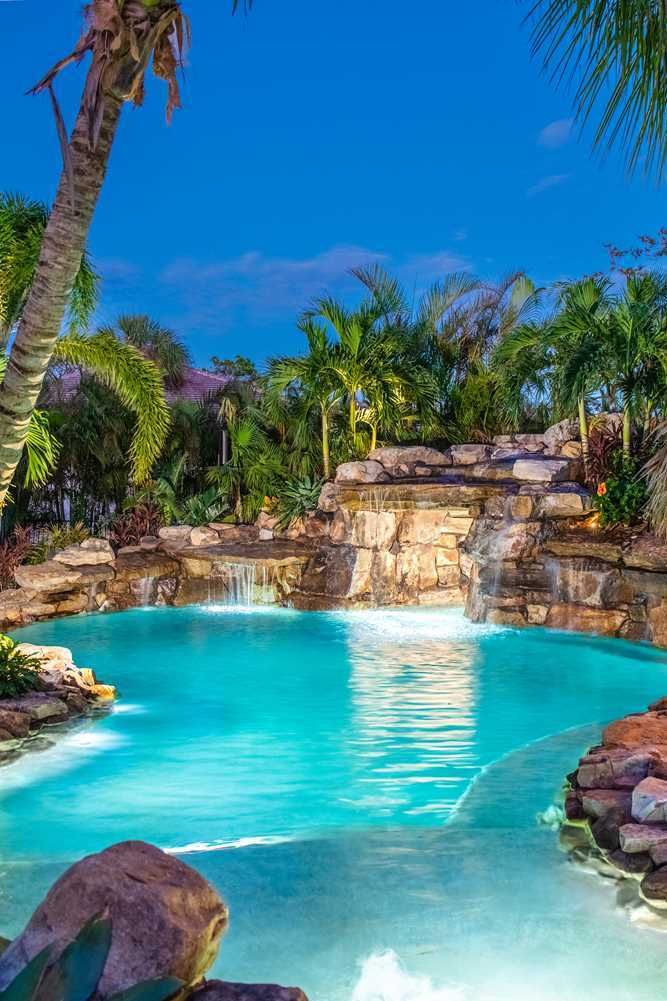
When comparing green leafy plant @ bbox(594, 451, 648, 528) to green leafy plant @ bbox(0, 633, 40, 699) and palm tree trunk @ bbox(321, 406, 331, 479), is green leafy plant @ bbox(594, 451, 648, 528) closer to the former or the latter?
palm tree trunk @ bbox(321, 406, 331, 479)

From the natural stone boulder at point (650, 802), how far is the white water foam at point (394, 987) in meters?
1.49

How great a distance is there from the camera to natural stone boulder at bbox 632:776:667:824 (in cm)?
411

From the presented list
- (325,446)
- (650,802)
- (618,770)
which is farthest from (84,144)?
(325,446)

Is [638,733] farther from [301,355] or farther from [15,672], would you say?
[301,355]

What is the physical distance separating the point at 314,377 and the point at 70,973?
14.7m

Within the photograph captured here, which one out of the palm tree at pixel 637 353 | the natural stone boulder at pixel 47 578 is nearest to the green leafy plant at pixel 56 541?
the natural stone boulder at pixel 47 578

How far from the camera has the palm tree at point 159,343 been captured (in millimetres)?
20344

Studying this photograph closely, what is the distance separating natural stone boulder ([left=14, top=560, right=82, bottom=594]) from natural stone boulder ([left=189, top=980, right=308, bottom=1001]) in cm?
1124

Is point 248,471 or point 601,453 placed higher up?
point 248,471

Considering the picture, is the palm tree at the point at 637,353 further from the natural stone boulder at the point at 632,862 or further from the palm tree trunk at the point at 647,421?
the natural stone boulder at the point at 632,862

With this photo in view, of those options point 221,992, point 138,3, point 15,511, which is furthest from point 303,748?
point 15,511

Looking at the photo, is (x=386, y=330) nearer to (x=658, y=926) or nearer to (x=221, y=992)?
(x=658, y=926)

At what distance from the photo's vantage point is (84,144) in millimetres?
3398

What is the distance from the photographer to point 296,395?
17453 mm
